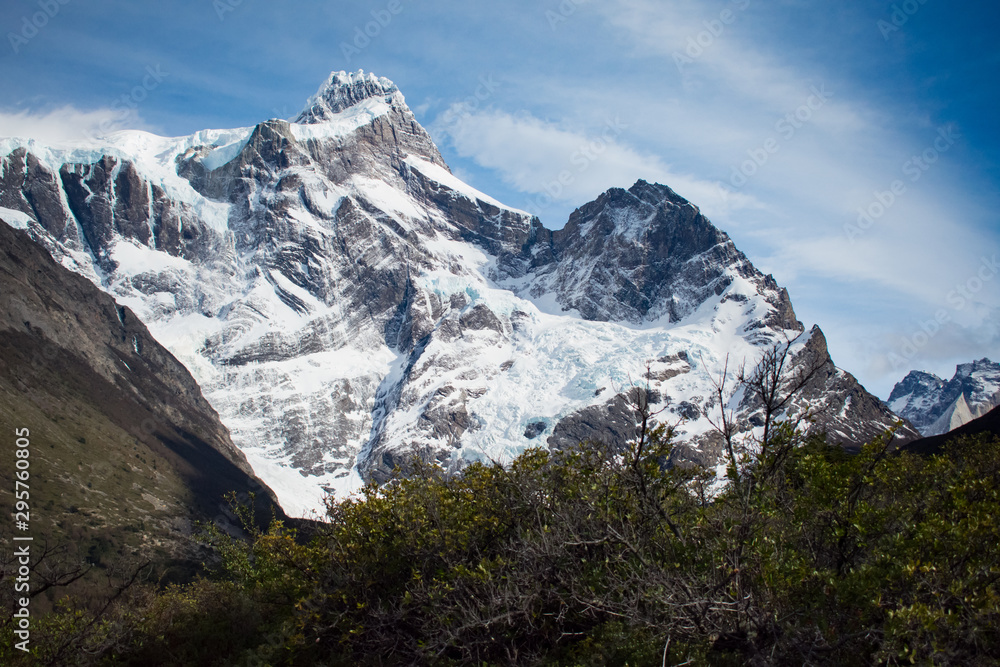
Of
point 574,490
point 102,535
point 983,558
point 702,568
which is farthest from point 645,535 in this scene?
point 102,535

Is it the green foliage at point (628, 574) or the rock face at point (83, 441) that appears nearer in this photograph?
the green foliage at point (628, 574)

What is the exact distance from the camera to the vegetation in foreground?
12016 millimetres

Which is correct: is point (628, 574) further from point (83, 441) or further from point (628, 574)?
point (83, 441)

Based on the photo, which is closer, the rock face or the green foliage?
the green foliage

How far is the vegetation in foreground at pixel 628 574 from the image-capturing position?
12.0 meters

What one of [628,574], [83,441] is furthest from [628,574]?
[83,441]

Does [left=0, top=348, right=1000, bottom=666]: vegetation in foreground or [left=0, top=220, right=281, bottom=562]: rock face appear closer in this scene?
[left=0, top=348, right=1000, bottom=666]: vegetation in foreground

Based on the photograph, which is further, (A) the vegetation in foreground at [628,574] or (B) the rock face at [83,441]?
(B) the rock face at [83,441]

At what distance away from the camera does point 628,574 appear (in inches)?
602

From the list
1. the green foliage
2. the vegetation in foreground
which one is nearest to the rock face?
the vegetation in foreground

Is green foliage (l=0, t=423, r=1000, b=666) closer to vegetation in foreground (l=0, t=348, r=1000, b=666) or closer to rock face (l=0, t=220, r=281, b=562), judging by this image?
vegetation in foreground (l=0, t=348, r=1000, b=666)

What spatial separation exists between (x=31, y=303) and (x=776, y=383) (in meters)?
220

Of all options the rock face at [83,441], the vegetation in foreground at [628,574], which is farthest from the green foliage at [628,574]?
the rock face at [83,441]

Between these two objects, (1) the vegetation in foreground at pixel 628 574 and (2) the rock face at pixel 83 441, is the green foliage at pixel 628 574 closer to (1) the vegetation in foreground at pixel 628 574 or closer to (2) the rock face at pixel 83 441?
(1) the vegetation in foreground at pixel 628 574
